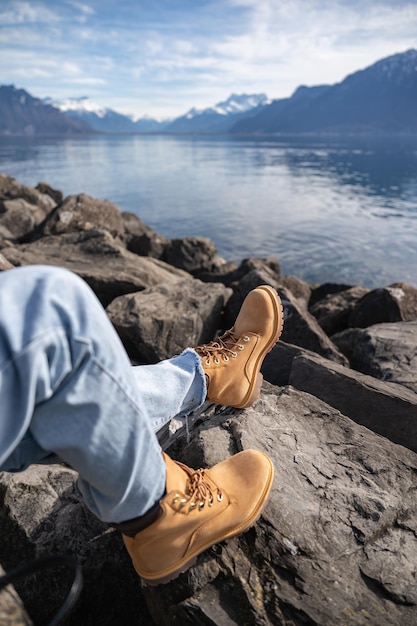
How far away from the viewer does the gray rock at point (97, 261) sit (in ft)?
21.0

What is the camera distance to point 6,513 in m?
2.37

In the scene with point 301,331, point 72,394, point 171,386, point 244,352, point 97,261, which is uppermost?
point 72,394

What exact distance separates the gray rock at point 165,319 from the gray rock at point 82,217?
521 centimetres

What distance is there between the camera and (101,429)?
1.38 meters

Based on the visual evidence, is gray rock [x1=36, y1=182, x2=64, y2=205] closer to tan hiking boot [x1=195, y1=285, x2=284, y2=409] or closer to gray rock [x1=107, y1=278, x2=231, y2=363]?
gray rock [x1=107, y1=278, x2=231, y2=363]

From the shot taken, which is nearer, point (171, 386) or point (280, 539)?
point (280, 539)

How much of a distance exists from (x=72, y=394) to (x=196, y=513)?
847 mm

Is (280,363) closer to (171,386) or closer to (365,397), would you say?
(365,397)

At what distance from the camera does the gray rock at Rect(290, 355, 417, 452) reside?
10.2ft

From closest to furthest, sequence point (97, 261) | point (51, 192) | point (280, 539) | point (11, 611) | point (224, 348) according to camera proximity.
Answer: point (11, 611) → point (280, 539) → point (224, 348) → point (97, 261) → point (51, 192)

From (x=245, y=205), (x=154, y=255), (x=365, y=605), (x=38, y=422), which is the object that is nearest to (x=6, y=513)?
(x=38, y=422)

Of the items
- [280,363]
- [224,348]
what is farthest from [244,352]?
[280,363]

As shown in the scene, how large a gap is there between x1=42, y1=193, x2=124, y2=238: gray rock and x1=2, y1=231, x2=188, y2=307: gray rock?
65.5 inches

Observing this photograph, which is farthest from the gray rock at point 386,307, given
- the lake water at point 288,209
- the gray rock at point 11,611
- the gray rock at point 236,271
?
the lake water at point 288,209
